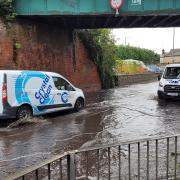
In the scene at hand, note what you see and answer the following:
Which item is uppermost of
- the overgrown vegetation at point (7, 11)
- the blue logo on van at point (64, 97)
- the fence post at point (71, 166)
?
the overgrown vegetation at point (7, 11)

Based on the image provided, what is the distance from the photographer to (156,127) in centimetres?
1366

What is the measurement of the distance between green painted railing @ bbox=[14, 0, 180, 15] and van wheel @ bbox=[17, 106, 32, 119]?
34.0ft

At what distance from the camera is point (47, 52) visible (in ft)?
84.9

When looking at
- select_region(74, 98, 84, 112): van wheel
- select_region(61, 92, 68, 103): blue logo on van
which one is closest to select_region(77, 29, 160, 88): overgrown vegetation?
select_region(74, 98, 84, 112): van wheel

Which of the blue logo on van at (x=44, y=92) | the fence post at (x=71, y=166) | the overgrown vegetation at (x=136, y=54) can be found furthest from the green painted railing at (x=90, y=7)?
the overgrown vegetation at (x=136, y=54)

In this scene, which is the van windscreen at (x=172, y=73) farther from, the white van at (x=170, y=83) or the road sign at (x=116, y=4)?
the road sign at (x=116, y=4)

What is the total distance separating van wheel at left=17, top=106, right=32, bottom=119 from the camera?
14406mm

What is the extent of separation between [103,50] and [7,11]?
1411 cm

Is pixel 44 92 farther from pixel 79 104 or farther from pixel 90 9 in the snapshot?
pixel 90 9

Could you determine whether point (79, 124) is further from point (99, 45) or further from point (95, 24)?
point (99, 45)

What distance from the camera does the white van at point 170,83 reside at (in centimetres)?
2244

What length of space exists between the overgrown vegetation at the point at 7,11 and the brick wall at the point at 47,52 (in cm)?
51

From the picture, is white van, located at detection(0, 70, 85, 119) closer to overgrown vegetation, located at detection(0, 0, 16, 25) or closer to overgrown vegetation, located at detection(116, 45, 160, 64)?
overgrown vegetation, located at detection(0, 0, 16, 25)

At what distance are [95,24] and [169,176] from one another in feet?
76.3
